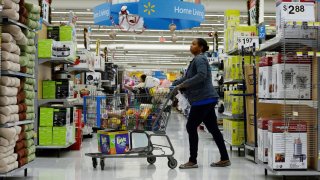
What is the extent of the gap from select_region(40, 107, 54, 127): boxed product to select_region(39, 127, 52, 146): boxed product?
0.07m

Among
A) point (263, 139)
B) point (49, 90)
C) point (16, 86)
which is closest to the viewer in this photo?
point (16, 86)

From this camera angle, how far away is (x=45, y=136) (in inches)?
252

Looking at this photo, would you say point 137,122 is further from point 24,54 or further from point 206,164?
point 24,54

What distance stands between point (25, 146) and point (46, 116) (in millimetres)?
1741

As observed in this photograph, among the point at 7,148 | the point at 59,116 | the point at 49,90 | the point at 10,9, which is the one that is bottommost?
the point at 7,148

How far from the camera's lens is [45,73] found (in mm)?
6992

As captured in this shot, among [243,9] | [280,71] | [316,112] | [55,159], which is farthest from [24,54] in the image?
[243,9]

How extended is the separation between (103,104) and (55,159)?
1.22 meters

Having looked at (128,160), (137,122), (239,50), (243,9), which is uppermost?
(243,9)

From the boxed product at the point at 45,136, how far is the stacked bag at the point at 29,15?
198 cm

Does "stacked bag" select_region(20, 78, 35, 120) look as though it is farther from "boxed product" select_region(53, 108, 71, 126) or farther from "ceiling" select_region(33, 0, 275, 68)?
"ceiling" select_region(33, 0, 275, 68)

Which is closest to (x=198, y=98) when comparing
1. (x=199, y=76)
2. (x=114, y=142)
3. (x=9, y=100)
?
(x=199, y=76)

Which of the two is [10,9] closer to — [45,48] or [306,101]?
[45,48]

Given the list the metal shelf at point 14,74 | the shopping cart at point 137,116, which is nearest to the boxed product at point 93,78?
the shopping cart at point 137,116
